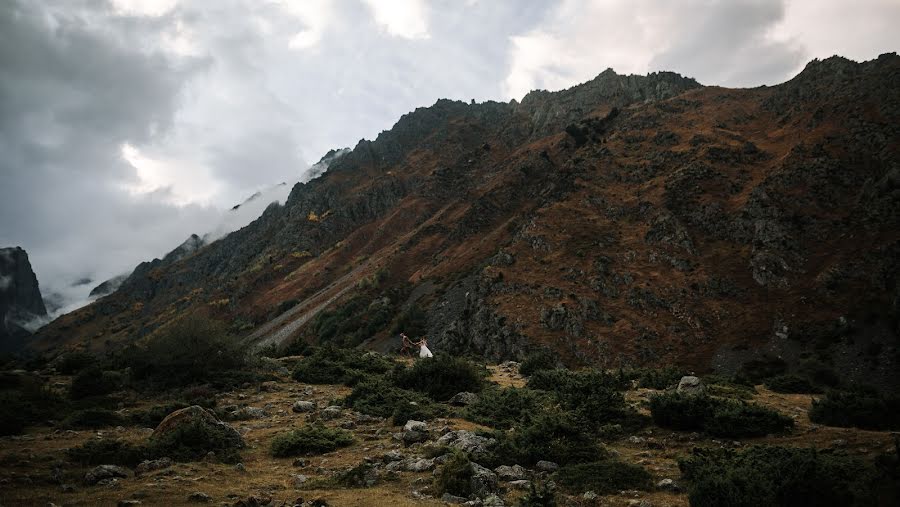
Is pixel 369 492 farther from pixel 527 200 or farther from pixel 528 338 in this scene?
pixel 527 200

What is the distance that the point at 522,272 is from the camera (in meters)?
67.1

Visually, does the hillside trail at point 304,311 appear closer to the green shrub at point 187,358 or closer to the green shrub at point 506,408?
the green shrub at point 187,358

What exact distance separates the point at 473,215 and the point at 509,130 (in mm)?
81180

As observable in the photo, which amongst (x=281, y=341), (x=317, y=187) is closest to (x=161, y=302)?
(x=317, y=187)

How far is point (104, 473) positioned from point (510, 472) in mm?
10033

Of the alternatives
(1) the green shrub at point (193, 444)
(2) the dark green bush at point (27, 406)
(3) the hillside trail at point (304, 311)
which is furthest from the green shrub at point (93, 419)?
(3) the hillside trail at point (304, 311)

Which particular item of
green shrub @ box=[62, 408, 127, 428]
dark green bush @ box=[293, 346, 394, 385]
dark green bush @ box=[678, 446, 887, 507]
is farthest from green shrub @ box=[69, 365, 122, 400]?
dark green bush @ box=[678, 446, 887, 507]

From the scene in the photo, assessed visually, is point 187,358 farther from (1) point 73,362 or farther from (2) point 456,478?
(2) point 456,478

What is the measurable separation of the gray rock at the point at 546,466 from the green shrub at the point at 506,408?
11.1 feet

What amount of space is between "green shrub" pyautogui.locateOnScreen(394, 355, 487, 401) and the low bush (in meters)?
9.33

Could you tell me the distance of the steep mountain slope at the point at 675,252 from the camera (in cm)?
5034

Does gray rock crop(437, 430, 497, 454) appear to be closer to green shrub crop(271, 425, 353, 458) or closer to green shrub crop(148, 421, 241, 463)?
green shrub crop(271, 425, 353, 458)

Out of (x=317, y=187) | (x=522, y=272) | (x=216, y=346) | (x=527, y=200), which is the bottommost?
(x=216, y=346)

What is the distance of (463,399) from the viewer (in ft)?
67.2
